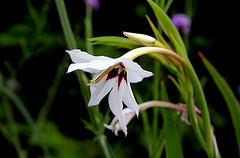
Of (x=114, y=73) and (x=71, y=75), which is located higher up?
(x=114, y=73)

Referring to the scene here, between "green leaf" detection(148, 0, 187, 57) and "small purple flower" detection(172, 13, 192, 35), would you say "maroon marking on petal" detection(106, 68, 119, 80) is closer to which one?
"green leaf" detection(148, 0, 187, 57)

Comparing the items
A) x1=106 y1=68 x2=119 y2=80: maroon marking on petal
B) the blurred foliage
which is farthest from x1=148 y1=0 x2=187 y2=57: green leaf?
the blurred foliage

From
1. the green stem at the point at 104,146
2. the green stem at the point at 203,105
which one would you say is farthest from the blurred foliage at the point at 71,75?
the green stem at the point at 203,105


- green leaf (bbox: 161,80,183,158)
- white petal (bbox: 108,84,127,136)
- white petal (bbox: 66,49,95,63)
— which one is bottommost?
green leaf (bbox: 161,80,183,158)

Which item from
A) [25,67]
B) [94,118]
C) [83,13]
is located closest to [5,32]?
[25,67]

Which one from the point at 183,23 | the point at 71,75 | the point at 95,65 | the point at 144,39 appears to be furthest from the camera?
the point at 71,75

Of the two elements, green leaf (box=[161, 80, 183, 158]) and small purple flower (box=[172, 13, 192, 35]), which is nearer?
green leaf (box=[161, 80, 183, 158])

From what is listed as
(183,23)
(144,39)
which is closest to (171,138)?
(144,39)

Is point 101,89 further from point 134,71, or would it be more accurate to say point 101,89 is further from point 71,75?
point 71,75
